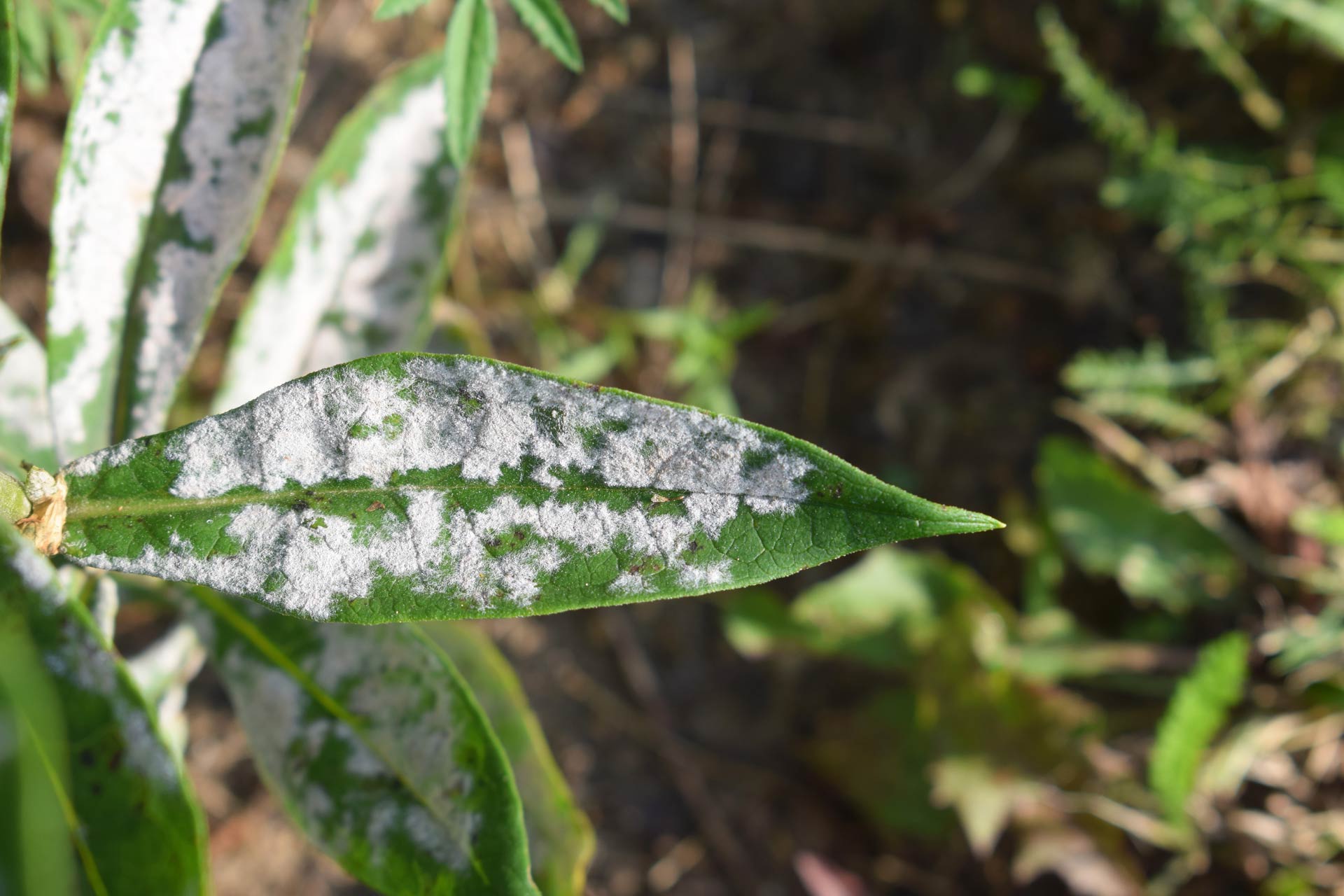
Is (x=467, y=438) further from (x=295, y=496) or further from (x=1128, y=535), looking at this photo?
(x=1128, y=535)

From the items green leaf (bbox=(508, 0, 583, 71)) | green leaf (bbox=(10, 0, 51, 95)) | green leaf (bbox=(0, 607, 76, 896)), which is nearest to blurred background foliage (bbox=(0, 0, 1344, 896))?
green leaf (bbox=(10, 0, 51, 95))

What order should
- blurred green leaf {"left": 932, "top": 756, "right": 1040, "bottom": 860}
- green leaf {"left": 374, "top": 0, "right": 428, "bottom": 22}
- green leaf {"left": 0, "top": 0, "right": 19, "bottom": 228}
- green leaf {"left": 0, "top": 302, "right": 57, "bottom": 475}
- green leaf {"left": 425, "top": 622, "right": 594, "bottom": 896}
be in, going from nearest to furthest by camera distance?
1. green leaf {"left": 0, "top": 0, "right": 19, "bottom": 228}
2. green leaf {"left": 374, "top": 0, "right": 428, "bottom": 22}
3. green leaf {"left": 0, "top": 302, "right": 57, "bottom": 475}
4. green leaf {"left": 425, "top": 622, "right": 594, "bottom": 896}
5. blurred green leaf {"left": 932, "top": 756, "right": 1040, "bottom": 860}

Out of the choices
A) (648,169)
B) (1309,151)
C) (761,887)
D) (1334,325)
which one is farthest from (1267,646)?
Result: (648,169)

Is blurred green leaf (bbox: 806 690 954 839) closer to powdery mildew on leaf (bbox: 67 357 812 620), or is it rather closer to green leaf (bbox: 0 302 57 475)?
powdery mildew on leaf (bbox: 67 357 812 620)

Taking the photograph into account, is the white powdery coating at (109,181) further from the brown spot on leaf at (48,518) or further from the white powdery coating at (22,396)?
the brown spot on leaf at (48,518)

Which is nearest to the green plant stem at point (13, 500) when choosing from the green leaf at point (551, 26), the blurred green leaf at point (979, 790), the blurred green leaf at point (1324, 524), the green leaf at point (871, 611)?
the green leaf at point (551, 26)

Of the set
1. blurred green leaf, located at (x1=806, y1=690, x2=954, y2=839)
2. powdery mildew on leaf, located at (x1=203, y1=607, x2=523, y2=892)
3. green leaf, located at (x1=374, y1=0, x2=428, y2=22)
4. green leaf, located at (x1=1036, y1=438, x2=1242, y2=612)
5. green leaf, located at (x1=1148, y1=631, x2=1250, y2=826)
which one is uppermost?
green leaf, located at (x1=374, y1=0, x2=428, y2=22)

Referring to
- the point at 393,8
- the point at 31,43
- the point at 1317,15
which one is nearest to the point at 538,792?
the point at 393,8

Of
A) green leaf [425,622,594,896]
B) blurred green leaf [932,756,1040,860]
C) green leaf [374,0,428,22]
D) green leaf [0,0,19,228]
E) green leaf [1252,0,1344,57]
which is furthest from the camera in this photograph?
blurred green leaf [932,756,1040,860]

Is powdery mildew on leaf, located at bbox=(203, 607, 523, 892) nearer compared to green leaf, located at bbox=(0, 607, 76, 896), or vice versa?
green leaf, located at bbox=(0, 607, 76, 896)
